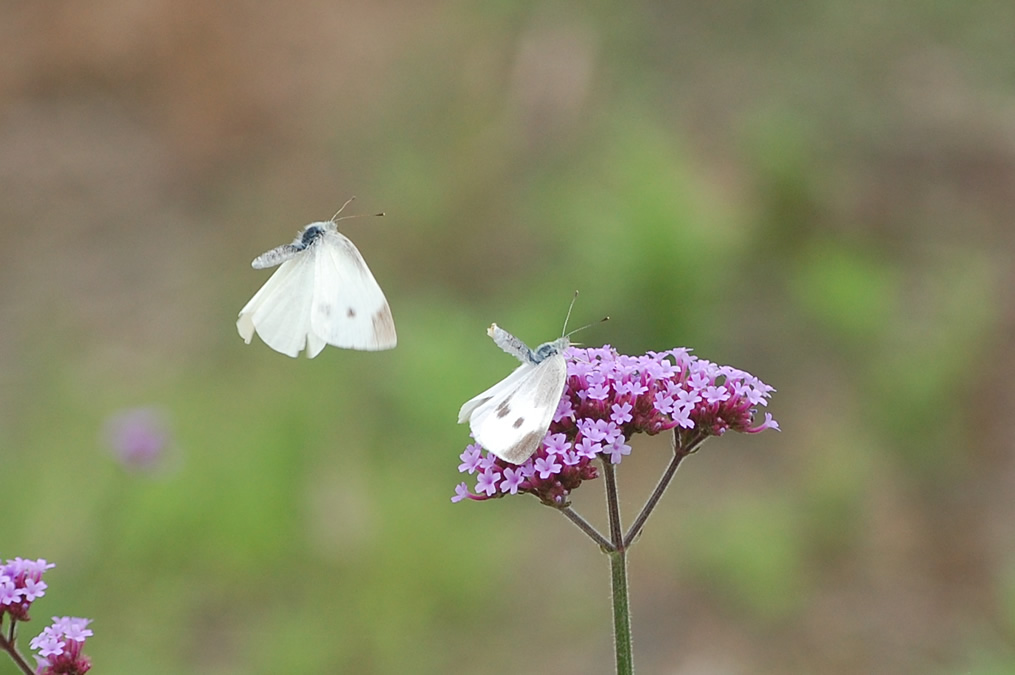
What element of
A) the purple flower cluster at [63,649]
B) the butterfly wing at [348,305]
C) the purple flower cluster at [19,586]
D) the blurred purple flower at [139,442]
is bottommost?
the purple flower cluster at [63,649]

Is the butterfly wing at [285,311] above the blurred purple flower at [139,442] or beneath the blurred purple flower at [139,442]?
beneath

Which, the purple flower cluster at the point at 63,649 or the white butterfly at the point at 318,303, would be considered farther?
the white butterfly at the point at 318,303

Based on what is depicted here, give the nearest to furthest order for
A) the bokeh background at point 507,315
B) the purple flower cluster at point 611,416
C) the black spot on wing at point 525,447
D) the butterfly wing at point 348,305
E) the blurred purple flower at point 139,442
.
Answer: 1. the black spot on wing at point 525,447
2. the purple flower cluster at point 611,416
3. the butterfly wing at point 348,305
4. the blurred purple flower at point 139,442
5. the bokeh background at point 507,315

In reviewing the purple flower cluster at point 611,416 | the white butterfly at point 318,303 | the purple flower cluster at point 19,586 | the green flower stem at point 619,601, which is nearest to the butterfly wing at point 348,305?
the white butterfly at point 318,303

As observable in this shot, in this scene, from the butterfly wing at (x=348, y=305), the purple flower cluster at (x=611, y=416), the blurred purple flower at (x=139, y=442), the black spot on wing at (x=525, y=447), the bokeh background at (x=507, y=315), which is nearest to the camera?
the black spot on wing at (x=525, y=447)

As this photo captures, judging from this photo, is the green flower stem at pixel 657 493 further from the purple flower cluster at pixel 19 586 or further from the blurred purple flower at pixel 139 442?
the blurred purple flower at pixel 139 442

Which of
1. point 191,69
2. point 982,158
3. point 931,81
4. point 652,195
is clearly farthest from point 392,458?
point 191,69

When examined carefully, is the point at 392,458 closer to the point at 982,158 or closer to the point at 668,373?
the point at 668,373
